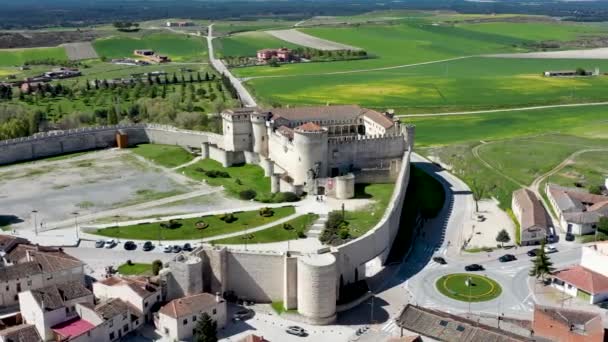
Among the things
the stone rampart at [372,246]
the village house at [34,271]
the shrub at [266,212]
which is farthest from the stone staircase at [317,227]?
the village house at [34,271]

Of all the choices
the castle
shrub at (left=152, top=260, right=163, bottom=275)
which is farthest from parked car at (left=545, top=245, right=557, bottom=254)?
shrub at (left=152, top=260, right=163, bottom=275)

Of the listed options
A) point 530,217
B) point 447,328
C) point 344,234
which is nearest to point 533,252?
point 530,217

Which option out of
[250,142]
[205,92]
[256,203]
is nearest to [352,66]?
[205,92]

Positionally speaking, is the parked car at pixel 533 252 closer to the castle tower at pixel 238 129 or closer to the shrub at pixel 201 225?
the shrub at pixel 201 225

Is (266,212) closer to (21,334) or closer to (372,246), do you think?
(372,246)

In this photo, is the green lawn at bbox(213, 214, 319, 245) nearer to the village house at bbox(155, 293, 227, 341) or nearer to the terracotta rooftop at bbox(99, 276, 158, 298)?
the terracotta rooftop at bbox(99, 276, 158, 298)
